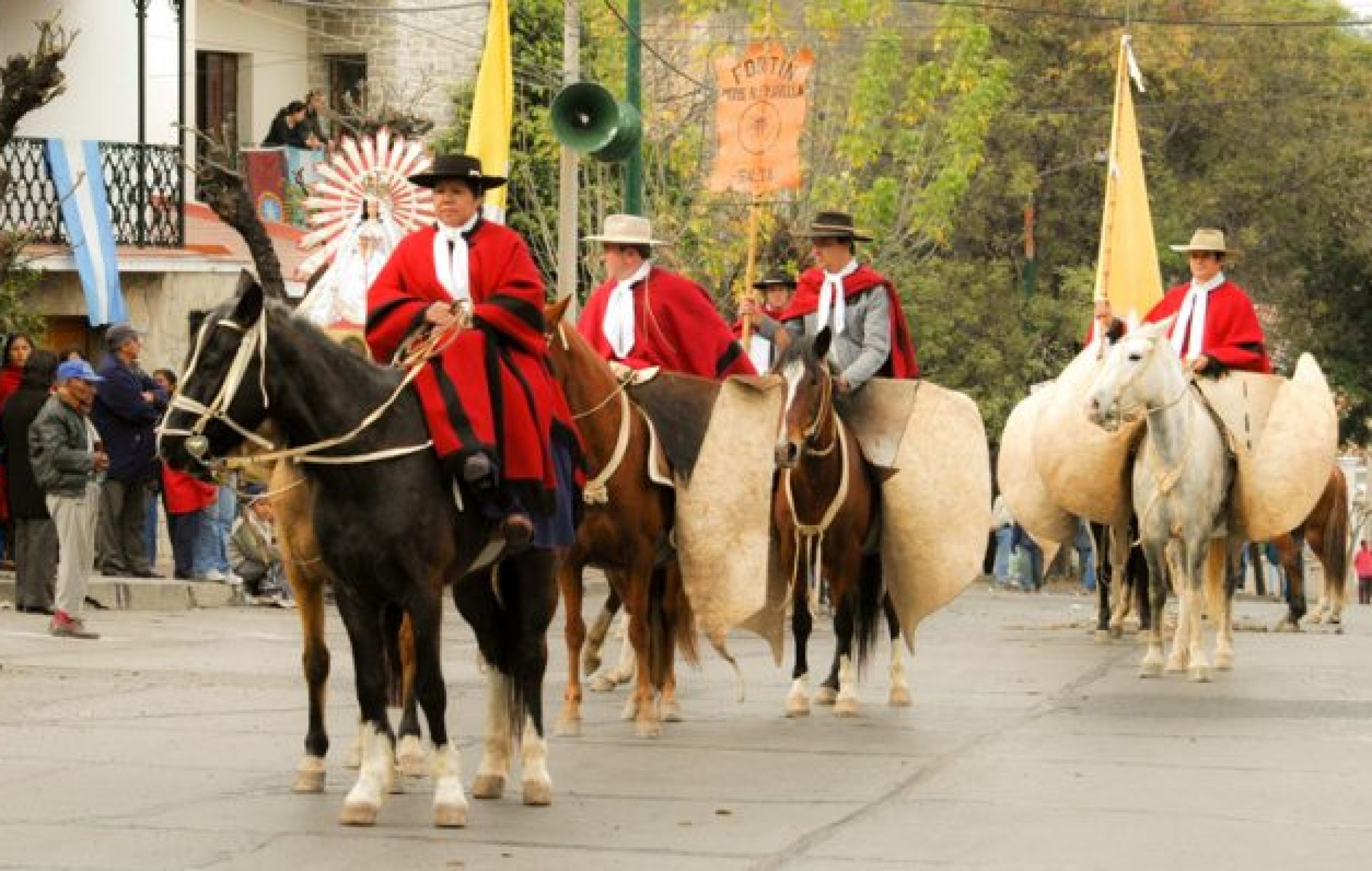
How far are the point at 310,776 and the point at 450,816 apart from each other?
3.72ft

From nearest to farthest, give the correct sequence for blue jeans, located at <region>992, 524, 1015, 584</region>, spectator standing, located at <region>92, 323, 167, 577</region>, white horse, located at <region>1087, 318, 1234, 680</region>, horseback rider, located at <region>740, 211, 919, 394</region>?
horseback rider, located at <region>740, 211, 919, 394</region>
white horse, located at <region>1087, 318, 1234, 680</region>
spectator standing, located at <region>92, 323, 167, 577</region>
blue jeans, located at <region>992, 524, 1015, 584</region>

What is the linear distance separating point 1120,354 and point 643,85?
2123 cm

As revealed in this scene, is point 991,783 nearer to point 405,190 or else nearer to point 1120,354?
point 1120,354

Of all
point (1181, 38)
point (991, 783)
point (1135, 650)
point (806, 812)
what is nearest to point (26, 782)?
point (806, 812)

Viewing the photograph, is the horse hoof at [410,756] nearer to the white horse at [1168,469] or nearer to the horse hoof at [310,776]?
the horse hoof at [310,776]

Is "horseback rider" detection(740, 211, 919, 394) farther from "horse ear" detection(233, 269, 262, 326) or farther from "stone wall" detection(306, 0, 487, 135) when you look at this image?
"stone wall" detection(306, 0, 487, 135)

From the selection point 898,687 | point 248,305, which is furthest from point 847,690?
point 248,305

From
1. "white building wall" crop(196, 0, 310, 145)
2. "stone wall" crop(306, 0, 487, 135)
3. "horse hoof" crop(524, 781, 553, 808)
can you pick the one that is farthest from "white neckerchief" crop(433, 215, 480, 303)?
"stone wall" crop(306, 0, 487, 135)

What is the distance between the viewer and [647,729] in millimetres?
13445

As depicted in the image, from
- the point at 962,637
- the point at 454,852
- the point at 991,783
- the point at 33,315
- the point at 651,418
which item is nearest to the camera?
the point at 454,852

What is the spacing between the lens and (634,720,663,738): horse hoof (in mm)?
13445

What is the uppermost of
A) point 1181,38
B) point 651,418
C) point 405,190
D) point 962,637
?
point 1181,38

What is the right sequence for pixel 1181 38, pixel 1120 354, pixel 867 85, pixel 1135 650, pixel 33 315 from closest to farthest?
pixel 1120 354
pixel 1135 650
pixel 33 315
pixel 867 85
pixel 1181 38

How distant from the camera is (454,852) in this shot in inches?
389
